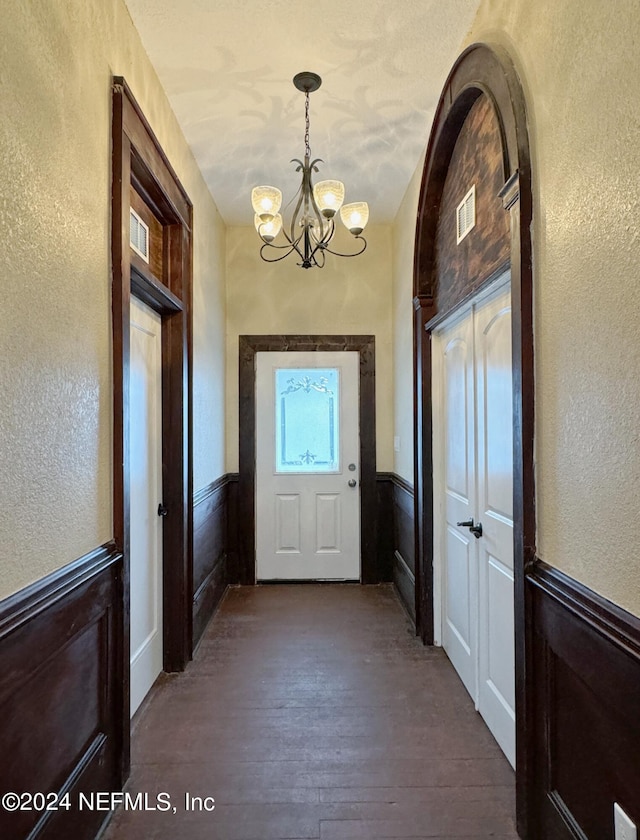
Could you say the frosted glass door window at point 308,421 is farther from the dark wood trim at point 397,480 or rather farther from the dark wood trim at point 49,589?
the dark wood trim at point 49,589

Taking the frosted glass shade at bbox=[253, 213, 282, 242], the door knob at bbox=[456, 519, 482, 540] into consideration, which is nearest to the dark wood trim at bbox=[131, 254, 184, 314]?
the frosted glass shade at bbox=[253, 213, 282, 242]

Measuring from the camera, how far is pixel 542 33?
144 centimetres

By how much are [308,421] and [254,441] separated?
Result: 487mm

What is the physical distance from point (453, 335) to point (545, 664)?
172cm

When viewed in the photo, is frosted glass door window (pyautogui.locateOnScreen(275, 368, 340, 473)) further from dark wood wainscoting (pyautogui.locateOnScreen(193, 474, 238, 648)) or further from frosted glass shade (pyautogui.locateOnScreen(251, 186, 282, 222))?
frosted glass shade (pyautogui.locateOnScreen(251, 186, 282, 222))

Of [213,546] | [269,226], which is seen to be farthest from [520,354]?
[213,546]

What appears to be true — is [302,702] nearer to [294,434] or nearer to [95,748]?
[95,748]

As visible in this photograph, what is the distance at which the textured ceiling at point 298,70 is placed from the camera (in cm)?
198

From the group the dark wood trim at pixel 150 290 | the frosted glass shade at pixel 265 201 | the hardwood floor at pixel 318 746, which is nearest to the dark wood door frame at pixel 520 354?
the hardwood floor at pixel 318 746

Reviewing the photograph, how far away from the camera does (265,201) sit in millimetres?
2455

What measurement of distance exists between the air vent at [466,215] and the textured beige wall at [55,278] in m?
1.54

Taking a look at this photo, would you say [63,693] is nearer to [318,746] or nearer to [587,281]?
[318,746]

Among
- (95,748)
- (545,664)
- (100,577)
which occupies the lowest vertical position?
(95,748)

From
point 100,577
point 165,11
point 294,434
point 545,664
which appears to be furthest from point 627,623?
point 294,434
